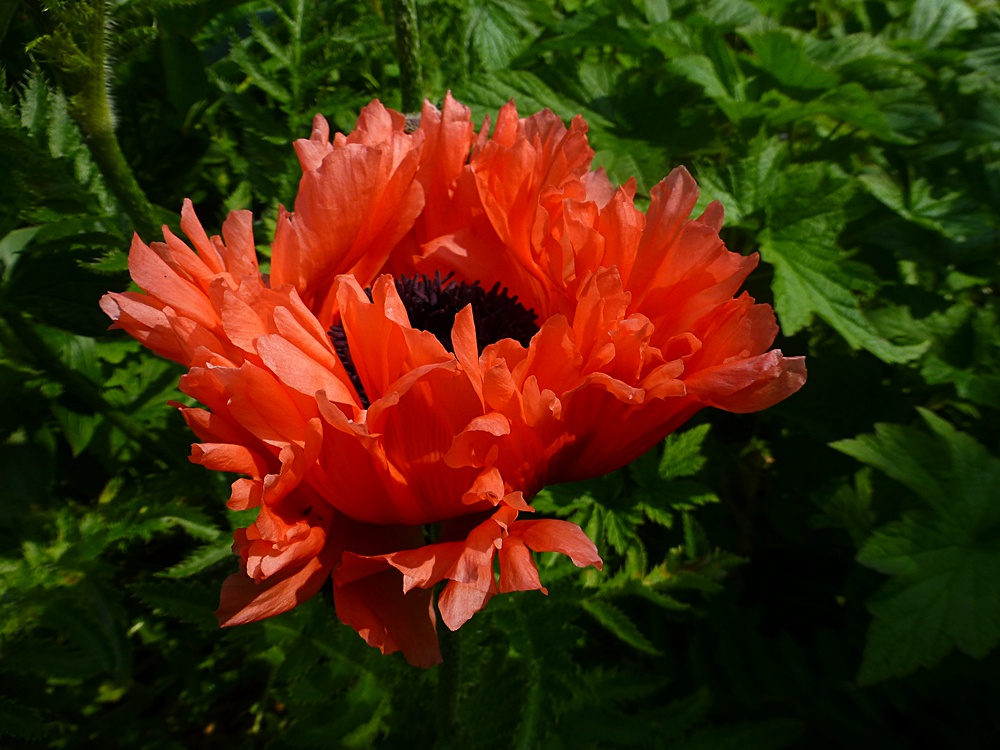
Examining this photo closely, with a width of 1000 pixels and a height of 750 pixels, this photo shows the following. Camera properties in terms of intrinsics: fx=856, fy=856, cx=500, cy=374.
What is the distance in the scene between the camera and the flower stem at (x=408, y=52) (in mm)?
1433

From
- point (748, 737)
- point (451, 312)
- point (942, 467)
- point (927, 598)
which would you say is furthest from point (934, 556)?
point (451, 312)

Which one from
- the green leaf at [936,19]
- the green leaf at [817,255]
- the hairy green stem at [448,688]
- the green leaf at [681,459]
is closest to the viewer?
the hairy green stem at [448,688]

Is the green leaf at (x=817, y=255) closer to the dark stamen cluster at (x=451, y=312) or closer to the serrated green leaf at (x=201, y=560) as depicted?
the dark stamen cluster at (x=451, y=312)

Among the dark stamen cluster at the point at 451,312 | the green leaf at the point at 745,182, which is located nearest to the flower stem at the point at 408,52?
the dark stamen cluster at the point at 451,312

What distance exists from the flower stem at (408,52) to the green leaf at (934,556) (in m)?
0.99

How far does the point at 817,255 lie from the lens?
5.54ft

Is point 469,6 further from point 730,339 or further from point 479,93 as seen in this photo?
point 730,339

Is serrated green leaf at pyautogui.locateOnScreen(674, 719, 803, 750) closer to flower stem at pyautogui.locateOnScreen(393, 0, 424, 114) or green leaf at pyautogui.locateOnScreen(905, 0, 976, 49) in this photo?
flower stem at pyautogui.locateOnScreen(393, 0, 424, 114)

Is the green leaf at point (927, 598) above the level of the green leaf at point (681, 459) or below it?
below

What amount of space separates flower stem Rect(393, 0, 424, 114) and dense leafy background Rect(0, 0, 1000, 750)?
7.6 inches

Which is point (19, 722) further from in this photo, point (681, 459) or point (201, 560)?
point (681, 459)

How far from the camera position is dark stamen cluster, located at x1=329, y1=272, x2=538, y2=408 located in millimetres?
1306

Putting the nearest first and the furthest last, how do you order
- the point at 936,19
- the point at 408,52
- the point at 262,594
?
the point at 262,594, the point at 408,52, the point at 936,19

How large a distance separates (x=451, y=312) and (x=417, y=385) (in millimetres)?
443
